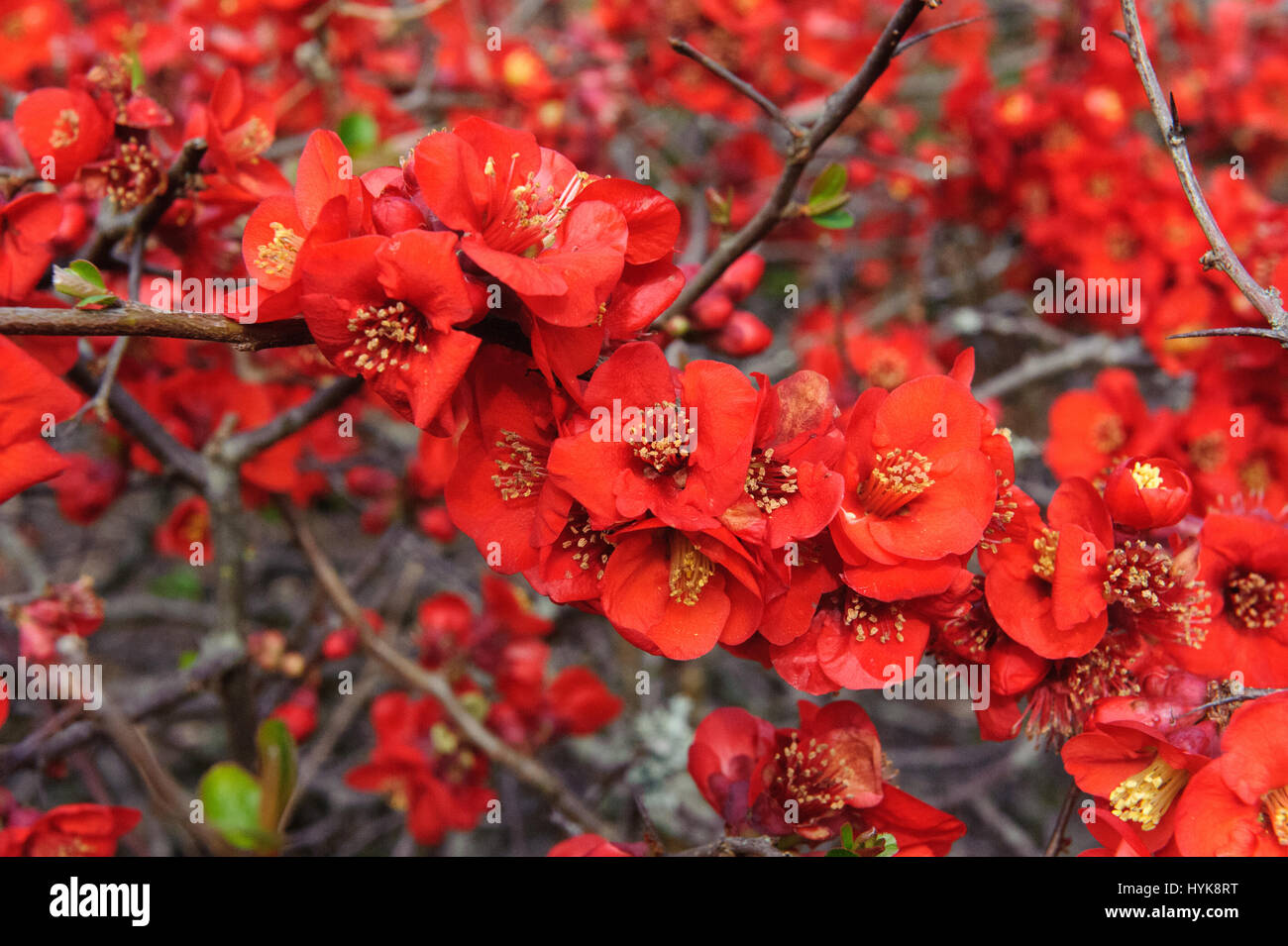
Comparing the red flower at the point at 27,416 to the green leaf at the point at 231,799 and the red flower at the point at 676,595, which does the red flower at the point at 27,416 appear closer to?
the green leaf at the point at 231,799

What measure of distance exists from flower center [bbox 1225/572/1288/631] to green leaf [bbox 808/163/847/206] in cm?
77

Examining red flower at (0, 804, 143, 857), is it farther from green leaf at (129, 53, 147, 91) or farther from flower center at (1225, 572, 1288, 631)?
flower center at (1225, 572, 1288, 631)

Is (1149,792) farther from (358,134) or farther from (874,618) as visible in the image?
(358,134)

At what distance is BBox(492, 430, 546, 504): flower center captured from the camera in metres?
1.00

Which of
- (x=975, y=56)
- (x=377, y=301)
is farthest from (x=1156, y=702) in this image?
(x=975, y=56)

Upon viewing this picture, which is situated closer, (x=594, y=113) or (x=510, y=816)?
(x=510, y=816)

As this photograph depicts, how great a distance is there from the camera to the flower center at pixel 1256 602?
117 centimetres

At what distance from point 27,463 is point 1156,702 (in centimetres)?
130

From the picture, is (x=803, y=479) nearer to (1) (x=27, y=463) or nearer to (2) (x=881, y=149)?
(1) (x=27, y=463)

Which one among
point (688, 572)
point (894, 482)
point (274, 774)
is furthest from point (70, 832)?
point (894, 482)

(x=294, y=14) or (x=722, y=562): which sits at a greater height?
(x=294, y=14)

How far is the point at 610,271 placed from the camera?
2.89ft

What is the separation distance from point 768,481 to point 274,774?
0.70 metres

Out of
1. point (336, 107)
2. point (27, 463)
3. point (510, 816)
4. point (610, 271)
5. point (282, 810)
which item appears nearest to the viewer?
point (610, 271)
